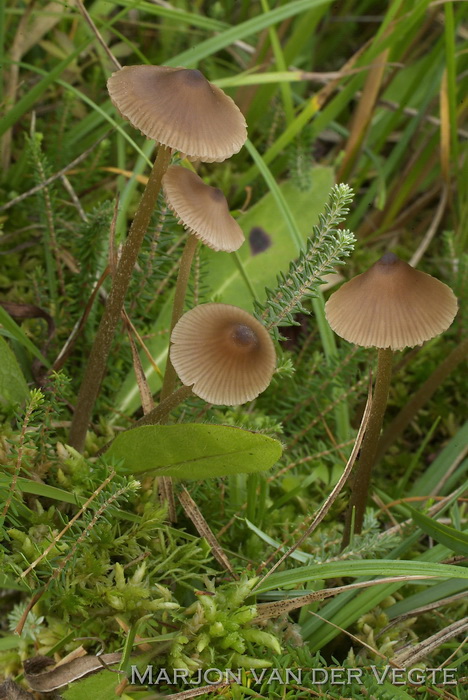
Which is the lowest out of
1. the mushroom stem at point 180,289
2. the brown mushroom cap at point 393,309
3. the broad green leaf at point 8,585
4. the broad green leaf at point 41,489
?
the broad green leaf at point 8,585

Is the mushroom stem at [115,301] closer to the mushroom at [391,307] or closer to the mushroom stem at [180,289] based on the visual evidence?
the mushroom stem at [180,289]

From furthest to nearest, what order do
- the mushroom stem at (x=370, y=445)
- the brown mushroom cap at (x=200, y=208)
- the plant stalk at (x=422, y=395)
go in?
the plant stalk at (x=422, y=395) → the mushroom stem at (x=370, y=445) → the brown mushroom cap at (x=200, y=208)

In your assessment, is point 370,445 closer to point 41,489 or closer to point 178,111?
point 41,489

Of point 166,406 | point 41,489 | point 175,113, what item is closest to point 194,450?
point 166,406

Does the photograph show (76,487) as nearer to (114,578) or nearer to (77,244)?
(114,578)

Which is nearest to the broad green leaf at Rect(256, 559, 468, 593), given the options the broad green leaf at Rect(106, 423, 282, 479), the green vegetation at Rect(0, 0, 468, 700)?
the green vegetation at Rect(0, 0, 468, 700)

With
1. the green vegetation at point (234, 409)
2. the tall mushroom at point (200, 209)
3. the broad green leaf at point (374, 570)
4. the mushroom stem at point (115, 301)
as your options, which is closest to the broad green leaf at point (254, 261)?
the green vegetation at point (234, 409)

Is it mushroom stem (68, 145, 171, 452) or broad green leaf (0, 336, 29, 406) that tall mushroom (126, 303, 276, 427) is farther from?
broad green leaf (0, 336, 29, 406)
